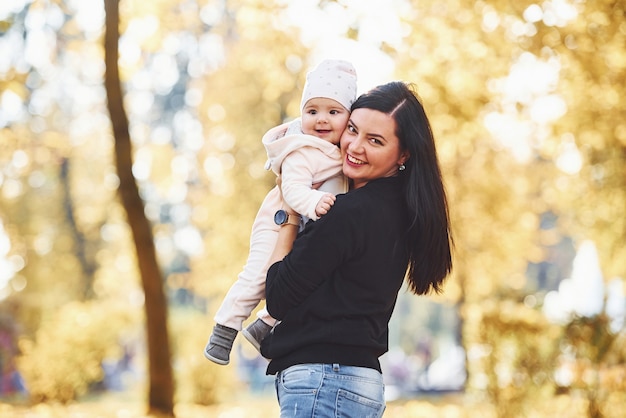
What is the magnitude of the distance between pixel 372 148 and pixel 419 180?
19cm

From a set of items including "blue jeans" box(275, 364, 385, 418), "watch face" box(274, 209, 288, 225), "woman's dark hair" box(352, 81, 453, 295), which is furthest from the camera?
"watch face" box(274, 209, 288, 225)

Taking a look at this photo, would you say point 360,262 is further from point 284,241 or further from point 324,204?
point 284,241

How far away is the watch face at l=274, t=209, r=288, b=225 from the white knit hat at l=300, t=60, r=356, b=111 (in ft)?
1.51

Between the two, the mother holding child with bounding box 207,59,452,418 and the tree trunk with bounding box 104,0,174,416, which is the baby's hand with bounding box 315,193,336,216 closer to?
the mother holding child with bounding box 207,59,452,418

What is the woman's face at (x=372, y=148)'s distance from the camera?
112 inches

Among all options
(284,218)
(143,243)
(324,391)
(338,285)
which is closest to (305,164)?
(284,218)

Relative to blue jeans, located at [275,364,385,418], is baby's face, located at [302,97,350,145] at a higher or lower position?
higher

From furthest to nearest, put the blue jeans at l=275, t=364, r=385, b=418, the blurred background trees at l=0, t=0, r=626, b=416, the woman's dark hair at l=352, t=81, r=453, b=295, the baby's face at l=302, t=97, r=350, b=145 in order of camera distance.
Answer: the blurred background trees at l=0, t=0, r=626, b=416, the baby's face at l=302, t=97, r=350, b=145, the woman's dark hair at l=352, t=81, r=453, b=295, the blue jeans at l=275, t=364, r=385, b=418

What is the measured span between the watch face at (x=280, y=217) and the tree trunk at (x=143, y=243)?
726cm

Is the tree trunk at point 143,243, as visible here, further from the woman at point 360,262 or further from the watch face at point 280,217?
the woman at point 360,262

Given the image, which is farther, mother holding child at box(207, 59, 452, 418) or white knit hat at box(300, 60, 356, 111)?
white knit hat at box(300, 60, 356, 111)

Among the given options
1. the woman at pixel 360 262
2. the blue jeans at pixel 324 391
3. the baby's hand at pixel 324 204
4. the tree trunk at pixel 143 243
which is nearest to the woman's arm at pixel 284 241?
the woman at pixel 360 262

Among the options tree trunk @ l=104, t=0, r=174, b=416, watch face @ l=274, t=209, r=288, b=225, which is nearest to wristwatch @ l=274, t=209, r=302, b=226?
watch face @ l=274, t=209, r=288, b=225

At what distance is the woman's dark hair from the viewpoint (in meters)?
2.84
